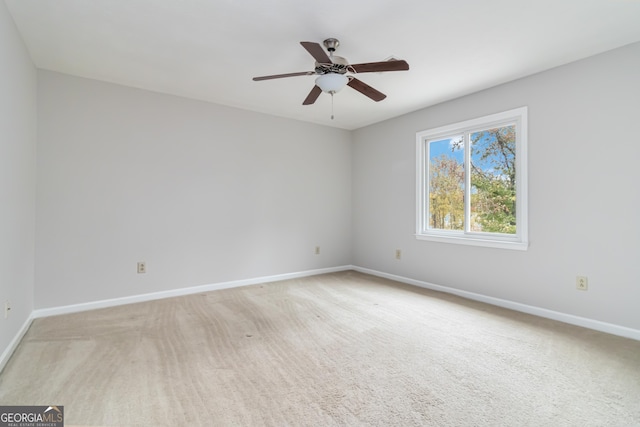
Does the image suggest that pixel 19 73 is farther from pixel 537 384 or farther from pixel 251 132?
pixel 537 384

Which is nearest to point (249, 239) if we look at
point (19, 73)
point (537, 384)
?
point (19, 73)

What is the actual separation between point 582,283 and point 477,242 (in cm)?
97

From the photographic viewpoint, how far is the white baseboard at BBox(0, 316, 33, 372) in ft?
6.49

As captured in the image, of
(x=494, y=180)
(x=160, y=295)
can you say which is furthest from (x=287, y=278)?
(x=494, y=180)

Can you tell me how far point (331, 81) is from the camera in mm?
2346

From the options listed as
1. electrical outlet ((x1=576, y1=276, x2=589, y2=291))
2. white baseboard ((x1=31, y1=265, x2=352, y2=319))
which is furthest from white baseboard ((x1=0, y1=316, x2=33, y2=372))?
electrical outlet ((x1=576, y1=276, x2=589, y2=291))

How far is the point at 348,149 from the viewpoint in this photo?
516 centimetres

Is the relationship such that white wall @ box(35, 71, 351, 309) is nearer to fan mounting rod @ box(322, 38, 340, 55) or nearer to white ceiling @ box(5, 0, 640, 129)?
white ceiling @ box(5, 0, 640, 129)

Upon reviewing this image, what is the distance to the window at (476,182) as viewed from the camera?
3.09m

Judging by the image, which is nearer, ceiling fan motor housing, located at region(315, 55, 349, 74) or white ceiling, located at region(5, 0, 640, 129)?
white ceiling, located at region(5, 0, 640, 129)

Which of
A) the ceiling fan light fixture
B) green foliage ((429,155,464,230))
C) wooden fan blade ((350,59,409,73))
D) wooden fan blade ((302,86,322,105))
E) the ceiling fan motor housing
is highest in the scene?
the ceiling fan motor housing

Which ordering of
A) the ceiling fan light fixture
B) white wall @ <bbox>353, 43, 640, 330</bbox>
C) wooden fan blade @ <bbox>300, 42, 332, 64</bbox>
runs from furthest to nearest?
white wall @ <bbox>353, 43, 640, 330</bbox> → the ceiling fan light fixture → wooden fan blade @ <bbox>300, 42, 332, 64</bbox>

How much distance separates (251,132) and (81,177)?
1.99 meters

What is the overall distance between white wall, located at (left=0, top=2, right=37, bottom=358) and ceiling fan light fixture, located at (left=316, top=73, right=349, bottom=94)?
211cm
